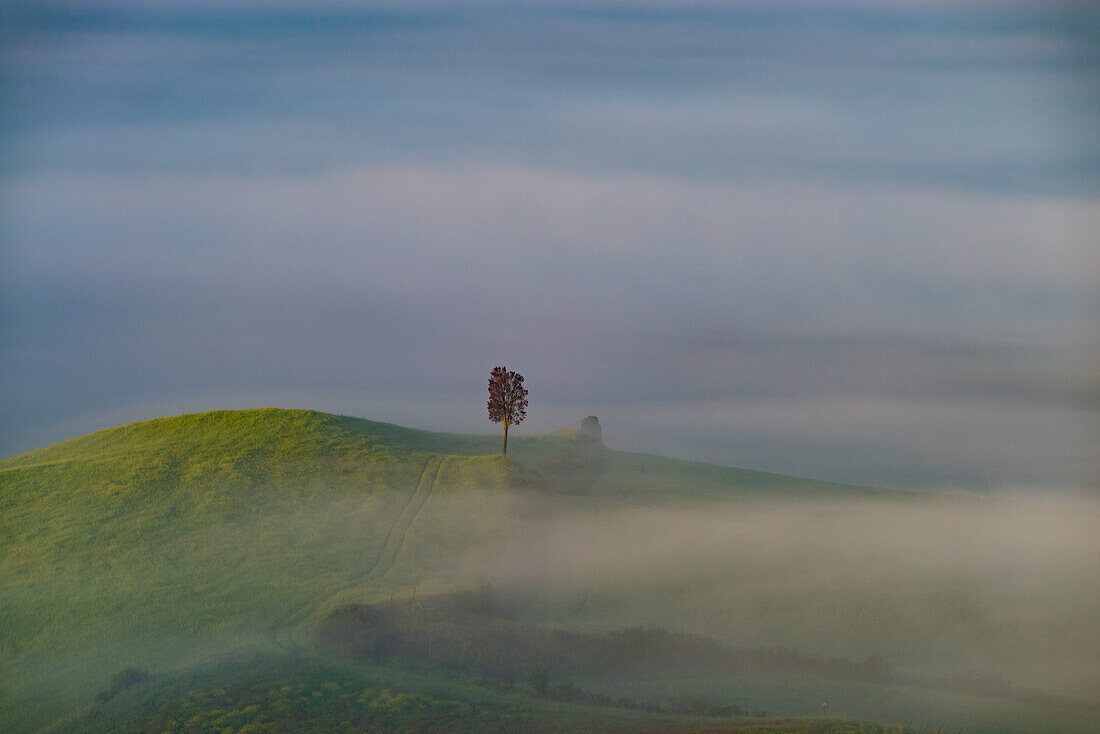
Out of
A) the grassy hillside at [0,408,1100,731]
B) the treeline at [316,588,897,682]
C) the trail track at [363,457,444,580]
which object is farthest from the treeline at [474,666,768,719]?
the trail track at [363,457,444,580]

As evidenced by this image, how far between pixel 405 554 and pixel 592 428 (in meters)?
50.8

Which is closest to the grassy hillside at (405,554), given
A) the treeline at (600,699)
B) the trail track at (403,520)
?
the trail track at (403,520)

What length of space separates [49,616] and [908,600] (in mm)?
62824

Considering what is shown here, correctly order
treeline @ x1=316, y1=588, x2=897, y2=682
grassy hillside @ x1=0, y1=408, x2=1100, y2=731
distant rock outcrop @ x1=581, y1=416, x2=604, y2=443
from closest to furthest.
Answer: treeline @ x1=316, y1=588, x2=897, y2=682 < grassy hillside @ x1=0, y1=408, x2=1100, y2=731 < distant rock outcrop @ x1=581, y1=416, x2=604, y2=443

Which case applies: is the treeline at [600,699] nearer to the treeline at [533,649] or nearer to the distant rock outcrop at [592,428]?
the treeline at [533,649]

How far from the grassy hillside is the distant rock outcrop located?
12.7 meters

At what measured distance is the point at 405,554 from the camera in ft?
249

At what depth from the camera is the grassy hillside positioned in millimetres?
60812

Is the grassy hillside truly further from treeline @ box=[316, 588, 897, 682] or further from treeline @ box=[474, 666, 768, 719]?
treeline @ box=[474, 666, 768, 719]

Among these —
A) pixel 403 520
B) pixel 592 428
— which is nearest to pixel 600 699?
pixel 403 520

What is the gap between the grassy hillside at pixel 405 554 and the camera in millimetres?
60812

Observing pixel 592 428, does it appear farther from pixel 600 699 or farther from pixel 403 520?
pixel 600 699

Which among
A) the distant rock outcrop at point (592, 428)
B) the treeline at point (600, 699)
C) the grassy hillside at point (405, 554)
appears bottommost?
the treeline at point (600, 699)

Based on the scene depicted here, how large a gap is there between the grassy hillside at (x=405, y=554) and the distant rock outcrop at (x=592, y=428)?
12.7 m
